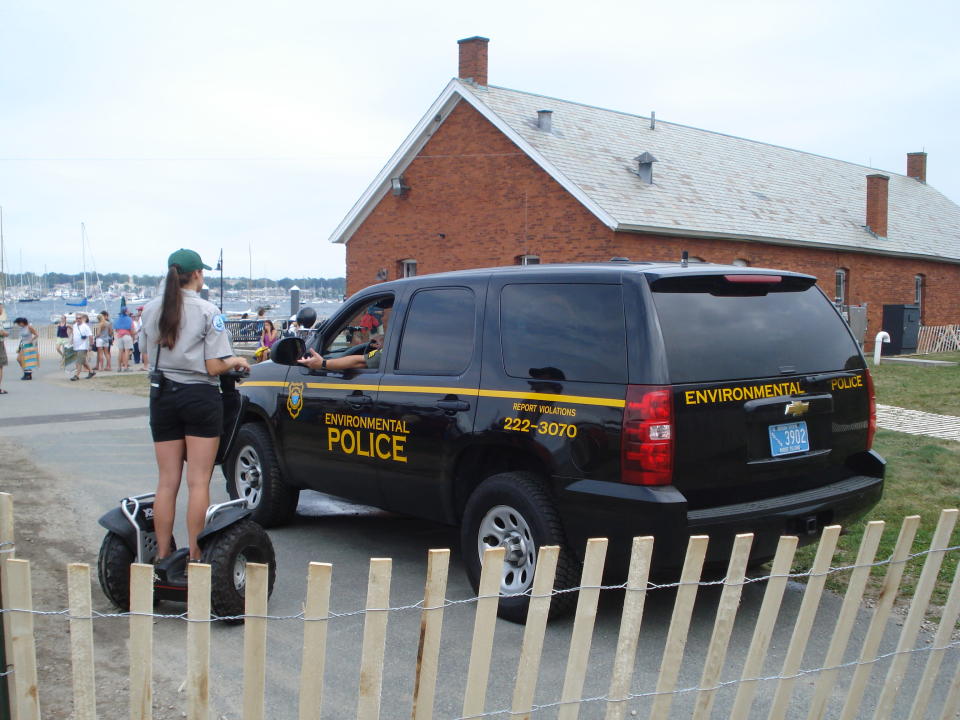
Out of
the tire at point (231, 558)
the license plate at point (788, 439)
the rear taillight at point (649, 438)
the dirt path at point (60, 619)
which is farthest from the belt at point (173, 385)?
the license plate at point (788, 439)

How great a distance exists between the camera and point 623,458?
15.2ft

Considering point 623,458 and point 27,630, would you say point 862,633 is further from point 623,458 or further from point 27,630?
point 27,630

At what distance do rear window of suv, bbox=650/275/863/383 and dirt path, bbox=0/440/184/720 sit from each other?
9.62 feet

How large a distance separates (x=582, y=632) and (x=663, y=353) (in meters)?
2.11

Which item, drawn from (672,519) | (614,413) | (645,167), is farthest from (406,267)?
(672,519)

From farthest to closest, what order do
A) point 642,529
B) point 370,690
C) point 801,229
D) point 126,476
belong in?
point 801,229
point 126,476
point 642,529
point 370,690

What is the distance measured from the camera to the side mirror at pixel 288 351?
21.8ft

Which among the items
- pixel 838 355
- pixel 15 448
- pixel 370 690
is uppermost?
pixel 838 355

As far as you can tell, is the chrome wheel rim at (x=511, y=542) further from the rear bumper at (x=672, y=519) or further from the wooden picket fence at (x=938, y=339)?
the wooden picket fence at (x=938, y=339)

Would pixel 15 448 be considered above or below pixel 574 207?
below

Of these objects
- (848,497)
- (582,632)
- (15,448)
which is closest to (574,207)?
(15,448)

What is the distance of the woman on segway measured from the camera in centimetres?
511

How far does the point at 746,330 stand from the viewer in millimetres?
5055

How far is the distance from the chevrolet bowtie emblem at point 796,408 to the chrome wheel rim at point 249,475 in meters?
3.92
